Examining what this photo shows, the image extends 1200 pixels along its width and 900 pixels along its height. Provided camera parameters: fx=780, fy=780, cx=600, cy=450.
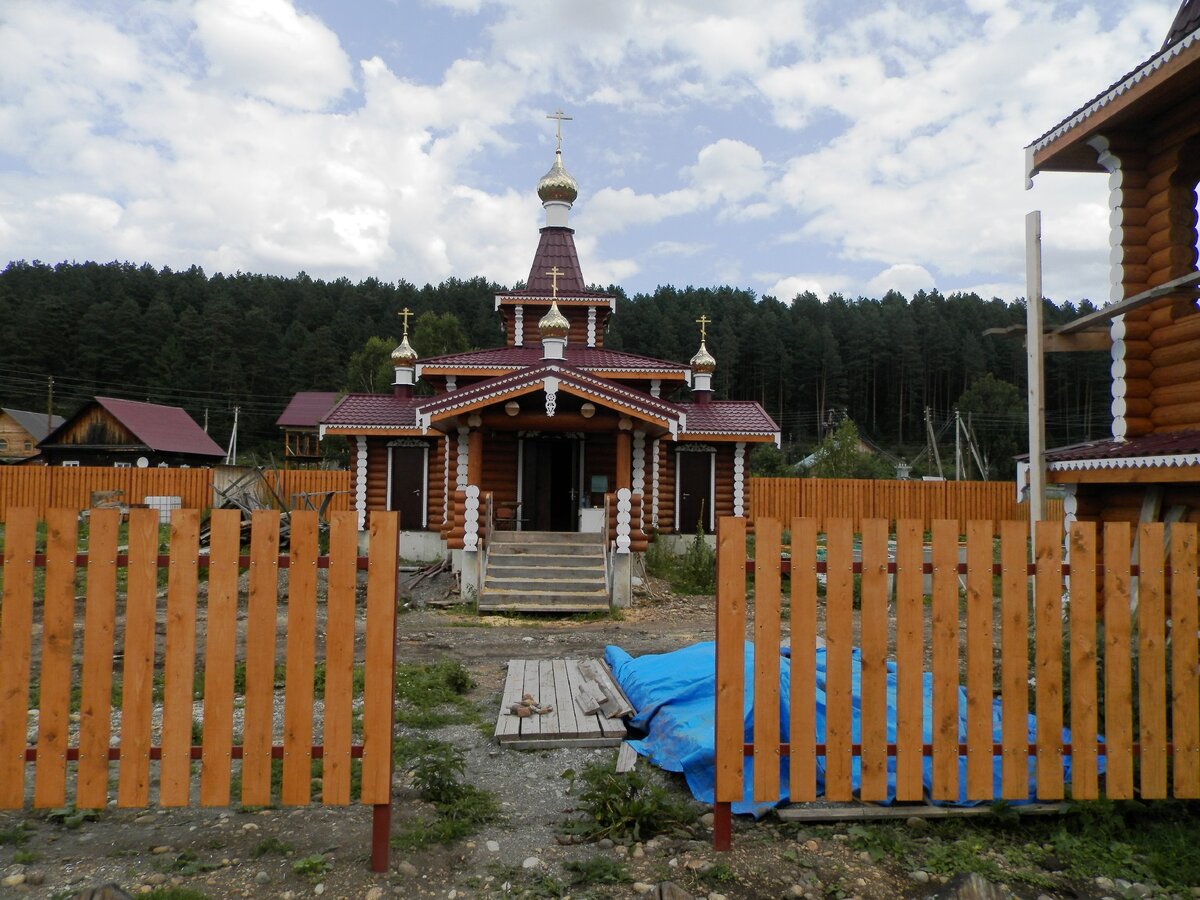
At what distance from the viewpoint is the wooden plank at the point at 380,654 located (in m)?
3.37

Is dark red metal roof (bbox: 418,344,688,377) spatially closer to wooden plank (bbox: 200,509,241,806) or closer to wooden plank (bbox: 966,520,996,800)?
wooden plank (bbox: 966,520,996,800)

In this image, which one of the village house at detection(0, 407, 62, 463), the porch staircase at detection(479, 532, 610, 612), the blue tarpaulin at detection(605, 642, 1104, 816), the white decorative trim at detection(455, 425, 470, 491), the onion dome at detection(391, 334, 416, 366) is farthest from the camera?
the village house at detection(0, 407, 62, 463)

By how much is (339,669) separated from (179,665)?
0.69 meters

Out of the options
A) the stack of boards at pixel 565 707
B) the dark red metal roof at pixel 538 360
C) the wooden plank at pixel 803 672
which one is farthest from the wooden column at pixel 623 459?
the wooden plank at pixel 803 672

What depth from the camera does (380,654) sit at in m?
3.41

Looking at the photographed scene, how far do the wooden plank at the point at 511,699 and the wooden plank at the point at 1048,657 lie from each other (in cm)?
294

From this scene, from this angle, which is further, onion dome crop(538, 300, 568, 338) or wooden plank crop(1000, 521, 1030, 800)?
onion dome crop(538, 300, 568, 338)

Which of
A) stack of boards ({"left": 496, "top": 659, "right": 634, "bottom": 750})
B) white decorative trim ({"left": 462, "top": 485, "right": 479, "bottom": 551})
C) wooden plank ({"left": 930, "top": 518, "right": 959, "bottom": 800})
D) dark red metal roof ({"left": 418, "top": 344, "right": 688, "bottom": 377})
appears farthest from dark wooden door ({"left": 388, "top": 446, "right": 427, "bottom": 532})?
wooden plank ({"left": 930, "top": 518, "right": 959, "bottom": 800})

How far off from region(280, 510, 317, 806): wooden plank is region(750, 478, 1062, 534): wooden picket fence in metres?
18.7

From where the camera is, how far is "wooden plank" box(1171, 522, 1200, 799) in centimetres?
371

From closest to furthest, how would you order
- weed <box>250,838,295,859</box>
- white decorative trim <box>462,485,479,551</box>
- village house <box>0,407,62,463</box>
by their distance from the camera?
weed <box>250,838,295,859</box> < white decorative trim <box>462,485,479,551</box> < village house <box>0,407,62,463</box>

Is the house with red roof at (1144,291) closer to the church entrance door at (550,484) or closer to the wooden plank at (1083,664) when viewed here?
the wooden plank at (1083,664)

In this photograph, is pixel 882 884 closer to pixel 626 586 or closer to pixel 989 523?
pixel 989 523

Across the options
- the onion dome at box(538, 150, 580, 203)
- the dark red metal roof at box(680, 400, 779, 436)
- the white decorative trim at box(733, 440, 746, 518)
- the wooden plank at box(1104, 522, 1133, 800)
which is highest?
the onion dome at box(538, 150, 580, 203)
